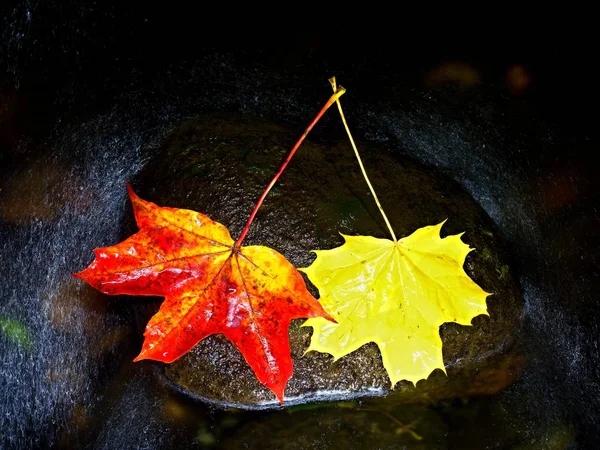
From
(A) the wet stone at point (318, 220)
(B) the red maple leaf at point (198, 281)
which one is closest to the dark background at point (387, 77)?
(A) the wet stone at point (318, 220)

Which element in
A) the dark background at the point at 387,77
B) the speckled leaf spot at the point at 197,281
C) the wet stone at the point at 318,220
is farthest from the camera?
the wet stone at the point at 318,220

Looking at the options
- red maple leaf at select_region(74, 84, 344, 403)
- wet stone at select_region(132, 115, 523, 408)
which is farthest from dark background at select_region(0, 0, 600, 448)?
red maple leaf at select_region(74, 84, 344, 403)

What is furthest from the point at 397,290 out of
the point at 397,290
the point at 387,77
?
the point at 387,77

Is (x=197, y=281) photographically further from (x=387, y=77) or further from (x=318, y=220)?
(x=387, y=77)

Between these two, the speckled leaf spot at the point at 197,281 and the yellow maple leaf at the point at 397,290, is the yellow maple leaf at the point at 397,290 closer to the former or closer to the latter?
the yellow maple leaf at the point at 397,290

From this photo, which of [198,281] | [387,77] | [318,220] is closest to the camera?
[198,281]

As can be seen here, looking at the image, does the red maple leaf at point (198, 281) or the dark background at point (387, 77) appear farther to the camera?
the dark background at point (387, 77)

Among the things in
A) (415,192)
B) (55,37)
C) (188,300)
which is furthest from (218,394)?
(55,37)

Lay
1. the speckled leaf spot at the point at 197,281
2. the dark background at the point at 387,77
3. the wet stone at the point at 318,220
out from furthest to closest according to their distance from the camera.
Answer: the wet stone at the point at 318,220 < the dark background at the point at 387,77 < the speckled leaf spot at the point at 197,281
